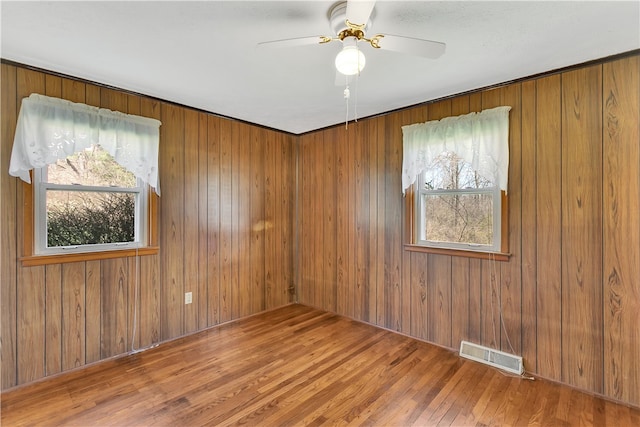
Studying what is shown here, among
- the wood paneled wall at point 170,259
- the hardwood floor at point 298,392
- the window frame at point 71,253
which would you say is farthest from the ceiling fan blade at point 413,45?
the window frame at point 71,253

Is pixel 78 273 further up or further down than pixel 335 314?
further up

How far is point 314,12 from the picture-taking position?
1525 millimetres

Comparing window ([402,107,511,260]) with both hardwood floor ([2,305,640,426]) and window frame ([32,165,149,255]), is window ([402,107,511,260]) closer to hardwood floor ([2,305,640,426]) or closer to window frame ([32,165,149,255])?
hardwood floor ([2,305,640,426])

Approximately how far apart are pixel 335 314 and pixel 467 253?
1.75 m

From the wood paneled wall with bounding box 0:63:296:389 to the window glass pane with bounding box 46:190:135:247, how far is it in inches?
7.3

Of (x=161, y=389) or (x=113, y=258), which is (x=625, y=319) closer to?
(x=161, y=389)

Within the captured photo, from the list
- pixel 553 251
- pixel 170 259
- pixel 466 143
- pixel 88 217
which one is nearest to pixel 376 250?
pixel 466 143

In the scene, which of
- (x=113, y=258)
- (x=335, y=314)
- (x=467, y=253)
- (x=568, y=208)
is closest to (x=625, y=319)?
(x=568, y=208)

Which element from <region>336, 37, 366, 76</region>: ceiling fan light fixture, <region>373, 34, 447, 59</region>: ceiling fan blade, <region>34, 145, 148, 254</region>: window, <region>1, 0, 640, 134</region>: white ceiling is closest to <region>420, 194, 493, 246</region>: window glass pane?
<region>1, 0, 640, 134</region>: white ceiling

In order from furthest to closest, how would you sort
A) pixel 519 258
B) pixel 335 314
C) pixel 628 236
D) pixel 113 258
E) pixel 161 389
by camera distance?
pixel 335 314 < pixel 113 258 < pixel 519 258 < pixel 161 389 < pixel 628 236

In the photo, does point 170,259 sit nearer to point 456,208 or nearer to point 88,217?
point 88,217

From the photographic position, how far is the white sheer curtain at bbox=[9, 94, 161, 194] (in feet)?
6.75

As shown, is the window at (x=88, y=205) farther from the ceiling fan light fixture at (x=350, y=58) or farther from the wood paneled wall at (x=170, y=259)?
the ceiling fan light fixture at (x=350, y=58)

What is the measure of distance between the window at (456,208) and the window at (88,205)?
2684 millimetres
